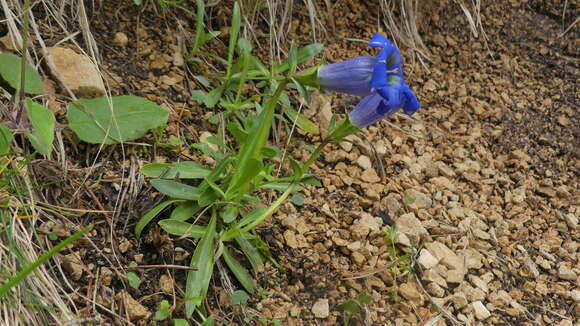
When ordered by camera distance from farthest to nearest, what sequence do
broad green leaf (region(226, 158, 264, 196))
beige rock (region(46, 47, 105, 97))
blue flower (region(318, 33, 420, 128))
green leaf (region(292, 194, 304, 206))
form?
1. green leaf (region(292, 194, 304, 206))
2. beige rock (region(46, 47, 105, 97))
3. broad green leaf (region(226, 158, 264, 196))
4. blue flower (region(318, 33, 420, 128))

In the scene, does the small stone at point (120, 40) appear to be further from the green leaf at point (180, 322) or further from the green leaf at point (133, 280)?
the green leaf at point (180, 322)

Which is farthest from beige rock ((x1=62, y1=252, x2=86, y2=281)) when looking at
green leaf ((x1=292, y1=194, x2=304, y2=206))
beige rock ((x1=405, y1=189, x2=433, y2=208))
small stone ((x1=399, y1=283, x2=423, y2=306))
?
beige rock ((x1=405, y1=189, x2=433, y2=208))

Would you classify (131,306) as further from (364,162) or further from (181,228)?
(364,162)

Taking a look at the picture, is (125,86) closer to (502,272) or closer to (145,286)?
(145,286)

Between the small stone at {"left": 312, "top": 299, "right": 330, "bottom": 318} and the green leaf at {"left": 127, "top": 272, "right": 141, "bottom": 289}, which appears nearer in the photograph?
the green leaf at {"left": 127, "top": 272, "right": 141, "bottom": 289}

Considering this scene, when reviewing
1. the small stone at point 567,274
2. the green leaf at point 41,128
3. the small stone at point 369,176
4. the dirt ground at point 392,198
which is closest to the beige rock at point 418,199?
the dirt ground at point 392,198

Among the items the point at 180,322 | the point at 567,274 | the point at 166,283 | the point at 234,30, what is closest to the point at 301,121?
the point at 234,30

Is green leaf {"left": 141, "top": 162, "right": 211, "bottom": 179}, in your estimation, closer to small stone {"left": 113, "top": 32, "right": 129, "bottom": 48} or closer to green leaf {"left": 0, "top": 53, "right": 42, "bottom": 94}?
green leaf {"left": 0, "top": 53, "right": 42, "bottom": 94}
